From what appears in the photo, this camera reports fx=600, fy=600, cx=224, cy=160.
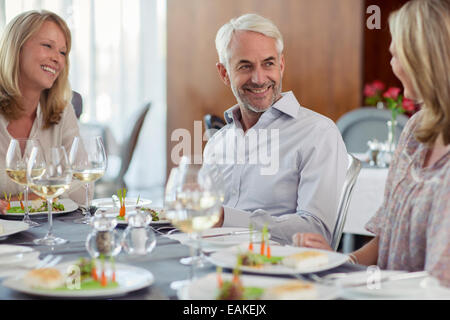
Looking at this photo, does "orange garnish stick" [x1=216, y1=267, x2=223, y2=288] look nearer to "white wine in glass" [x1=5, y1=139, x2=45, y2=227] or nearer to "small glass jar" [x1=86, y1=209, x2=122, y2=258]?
"small glass jar" [x1=86, y1=209, x2=122, y2=258]

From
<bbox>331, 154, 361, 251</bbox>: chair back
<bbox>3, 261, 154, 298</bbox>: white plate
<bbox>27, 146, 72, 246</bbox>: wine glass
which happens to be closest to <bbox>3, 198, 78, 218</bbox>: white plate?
<bbox>27, 146, 72, 246</bbox>: wine glass

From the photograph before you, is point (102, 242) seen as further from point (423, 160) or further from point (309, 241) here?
point (423, 160)

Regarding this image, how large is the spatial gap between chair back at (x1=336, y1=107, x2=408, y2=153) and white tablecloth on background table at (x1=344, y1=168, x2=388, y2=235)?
89cm

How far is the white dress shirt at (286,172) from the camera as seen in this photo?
1825 millimetres

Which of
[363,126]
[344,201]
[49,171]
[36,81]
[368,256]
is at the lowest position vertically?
[368,256]

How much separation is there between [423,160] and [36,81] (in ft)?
5.90

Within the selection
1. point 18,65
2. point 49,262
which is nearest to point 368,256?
point 49,262

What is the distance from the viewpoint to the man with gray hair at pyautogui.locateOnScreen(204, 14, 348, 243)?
188 centimetres

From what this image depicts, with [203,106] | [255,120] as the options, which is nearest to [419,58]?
[255,120]

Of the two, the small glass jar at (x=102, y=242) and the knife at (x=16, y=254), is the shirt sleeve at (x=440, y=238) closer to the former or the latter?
the small glass jar at (x=102, y=242)

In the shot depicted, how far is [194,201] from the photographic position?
1.08m

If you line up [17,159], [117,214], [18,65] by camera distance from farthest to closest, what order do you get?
[18,65] < [117,214] < [17,159]

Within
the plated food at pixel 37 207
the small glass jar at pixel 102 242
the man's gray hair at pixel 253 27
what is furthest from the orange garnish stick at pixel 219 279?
the man's gray hair at pixel 253 27
